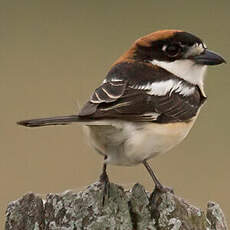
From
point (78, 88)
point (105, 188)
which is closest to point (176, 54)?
point (105, 188)

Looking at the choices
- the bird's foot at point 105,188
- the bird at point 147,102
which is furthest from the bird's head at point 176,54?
the bird's foot at point 105,188

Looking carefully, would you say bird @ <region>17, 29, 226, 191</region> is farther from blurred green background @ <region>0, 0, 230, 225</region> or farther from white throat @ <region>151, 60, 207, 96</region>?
blurred green background @ <region>0, 0, 230, 225</region>

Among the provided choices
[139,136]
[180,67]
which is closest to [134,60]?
[180,67]

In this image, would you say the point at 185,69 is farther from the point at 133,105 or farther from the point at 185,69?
the point at 133,105

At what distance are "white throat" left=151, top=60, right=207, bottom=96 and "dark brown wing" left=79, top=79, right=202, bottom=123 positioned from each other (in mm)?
190

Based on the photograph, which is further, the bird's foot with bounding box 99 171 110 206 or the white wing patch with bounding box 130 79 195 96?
the white wing patch with bounding box 130 79 195 96

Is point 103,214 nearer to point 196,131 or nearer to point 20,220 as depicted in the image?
point 20,220

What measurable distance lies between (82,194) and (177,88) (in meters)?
1.65

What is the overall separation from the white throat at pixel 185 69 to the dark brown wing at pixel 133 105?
0.62 ft

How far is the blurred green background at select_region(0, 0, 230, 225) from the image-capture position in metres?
7.63

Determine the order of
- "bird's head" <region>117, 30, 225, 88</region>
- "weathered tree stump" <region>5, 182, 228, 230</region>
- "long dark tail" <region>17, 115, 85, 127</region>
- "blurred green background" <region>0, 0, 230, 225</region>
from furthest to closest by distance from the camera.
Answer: "blurred green background" <region>0, 0, 230, 225</region> → "bird's head" <region>117, 30, 225, 88</region> → "long dark tail" <region>17, 115, 85, 127</region> → "weathered tree stump" <region>5, 182, 228, 230</region>

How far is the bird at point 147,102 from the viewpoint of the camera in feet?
16.8

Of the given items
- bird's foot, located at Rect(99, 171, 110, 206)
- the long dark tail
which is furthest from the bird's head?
bird's foot, located at Rect(99, 171, 110, 206)

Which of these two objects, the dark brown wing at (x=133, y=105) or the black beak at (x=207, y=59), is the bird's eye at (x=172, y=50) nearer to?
the black beak at (x=207, y=59)
